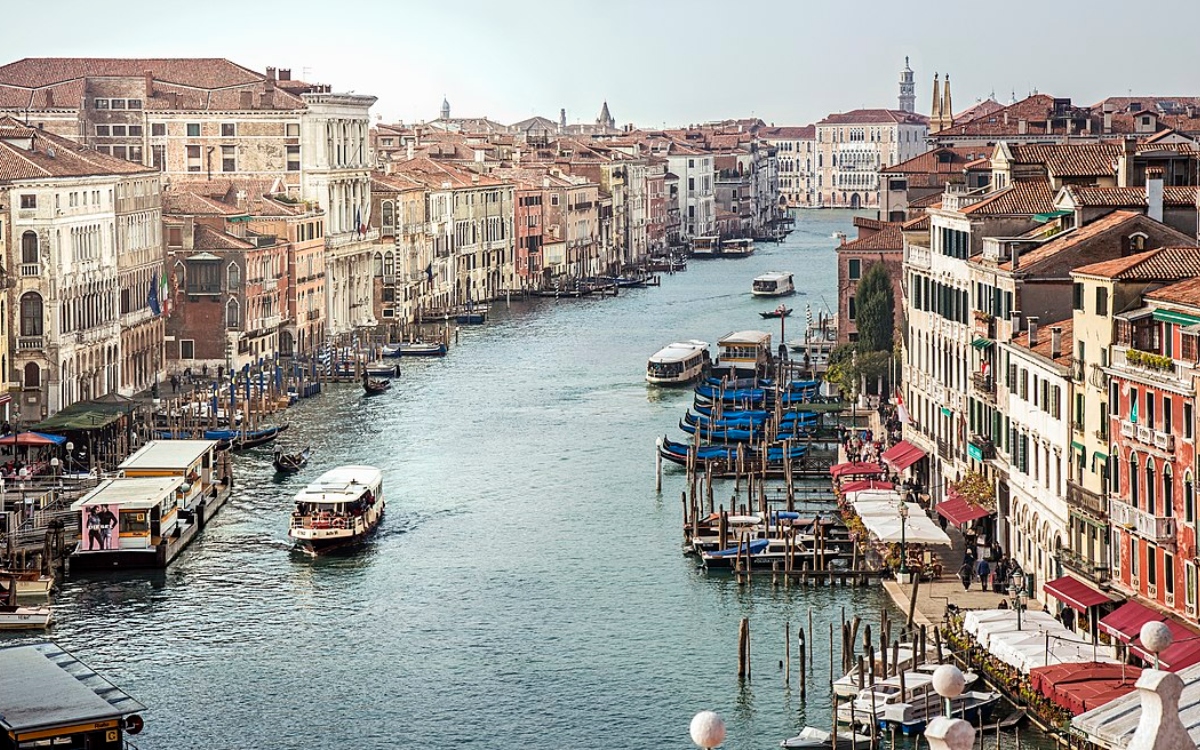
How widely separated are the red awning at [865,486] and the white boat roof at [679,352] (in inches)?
705

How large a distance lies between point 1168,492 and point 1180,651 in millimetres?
2039

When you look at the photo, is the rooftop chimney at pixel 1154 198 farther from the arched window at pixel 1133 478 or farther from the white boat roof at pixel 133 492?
the white boat roof at pixel 133 492

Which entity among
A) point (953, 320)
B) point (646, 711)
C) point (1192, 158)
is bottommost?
point (646, 711)

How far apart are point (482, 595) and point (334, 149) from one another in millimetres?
37257

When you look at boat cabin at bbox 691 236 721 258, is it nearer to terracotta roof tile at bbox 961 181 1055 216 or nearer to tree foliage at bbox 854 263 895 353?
tree foliage at bbox 854 263 895 353

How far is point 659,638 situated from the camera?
2400cm

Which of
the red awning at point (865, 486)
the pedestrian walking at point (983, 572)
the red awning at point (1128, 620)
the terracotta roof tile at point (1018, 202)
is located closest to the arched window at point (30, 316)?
the red awning at point (865, 486)

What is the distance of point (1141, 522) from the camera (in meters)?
20.2

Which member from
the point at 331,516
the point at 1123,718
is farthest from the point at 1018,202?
the point at 1123,718

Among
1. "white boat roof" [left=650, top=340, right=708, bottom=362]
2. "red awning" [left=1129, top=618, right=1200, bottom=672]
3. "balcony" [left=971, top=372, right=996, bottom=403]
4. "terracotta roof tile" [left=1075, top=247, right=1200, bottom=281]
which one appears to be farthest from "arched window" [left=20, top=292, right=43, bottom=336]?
"red awning" [left=1129, top=618, right=1200, bottom=672]

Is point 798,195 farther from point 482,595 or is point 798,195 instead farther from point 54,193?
point 482,595

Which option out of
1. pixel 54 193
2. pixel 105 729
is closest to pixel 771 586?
pixel 105 729

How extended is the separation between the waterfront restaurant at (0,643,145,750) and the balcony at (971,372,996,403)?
11832 mm

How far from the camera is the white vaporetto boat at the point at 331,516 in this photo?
29109mm
